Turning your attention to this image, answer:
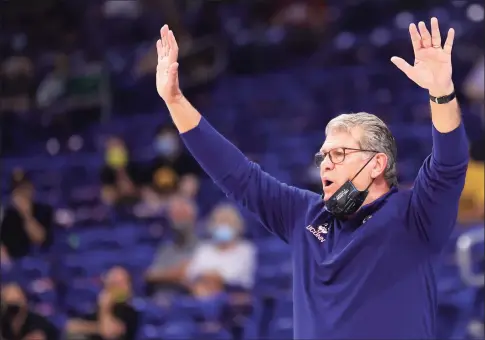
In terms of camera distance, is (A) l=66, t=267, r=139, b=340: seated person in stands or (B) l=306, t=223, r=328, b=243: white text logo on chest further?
(A) l=66, t=267, r=139, b=340: seated person in stands

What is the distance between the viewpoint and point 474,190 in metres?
6.54

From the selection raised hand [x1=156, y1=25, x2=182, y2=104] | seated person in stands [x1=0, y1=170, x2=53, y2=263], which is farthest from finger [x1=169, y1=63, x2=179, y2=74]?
seated person in stands [x1=0, y1=170, x2=53, y2=263]

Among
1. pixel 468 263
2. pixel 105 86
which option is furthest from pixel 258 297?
pixel 105 86

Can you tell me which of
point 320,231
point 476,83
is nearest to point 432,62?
point 320,231

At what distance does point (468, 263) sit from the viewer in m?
5.11

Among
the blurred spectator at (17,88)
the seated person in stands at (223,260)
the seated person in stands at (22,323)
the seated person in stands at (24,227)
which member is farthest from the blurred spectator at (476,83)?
the blurred spectator at (17,88)

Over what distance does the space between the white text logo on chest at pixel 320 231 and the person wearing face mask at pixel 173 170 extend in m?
5.04

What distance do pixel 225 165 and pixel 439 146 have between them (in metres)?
0.58

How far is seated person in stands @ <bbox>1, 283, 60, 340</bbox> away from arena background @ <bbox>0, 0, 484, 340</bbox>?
0.06 feet

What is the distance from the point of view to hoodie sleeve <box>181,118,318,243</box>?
7.81 ft

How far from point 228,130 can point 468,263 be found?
384cm

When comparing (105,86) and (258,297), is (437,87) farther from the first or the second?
(105,86)

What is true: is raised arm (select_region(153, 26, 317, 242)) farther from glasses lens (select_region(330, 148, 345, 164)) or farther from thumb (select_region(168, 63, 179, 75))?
glasses lens (select_region(330, 148, 345, 164))

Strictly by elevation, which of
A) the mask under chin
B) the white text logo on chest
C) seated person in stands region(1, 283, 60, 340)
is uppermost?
the mask under chin
